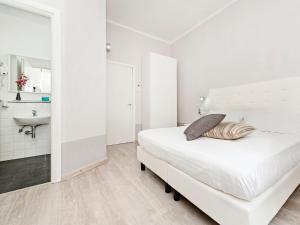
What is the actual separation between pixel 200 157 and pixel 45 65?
3322 millimetres

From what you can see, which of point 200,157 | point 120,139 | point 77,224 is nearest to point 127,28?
point 120,139

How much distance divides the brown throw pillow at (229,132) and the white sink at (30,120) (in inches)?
111

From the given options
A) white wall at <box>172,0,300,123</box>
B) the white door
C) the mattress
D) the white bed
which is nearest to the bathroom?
the white door

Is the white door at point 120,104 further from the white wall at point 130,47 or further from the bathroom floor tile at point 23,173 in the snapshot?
the bathroom floor tile at point 23,173

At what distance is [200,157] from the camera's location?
100 cm

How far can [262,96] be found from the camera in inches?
83.0

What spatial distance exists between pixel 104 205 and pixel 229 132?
144cm

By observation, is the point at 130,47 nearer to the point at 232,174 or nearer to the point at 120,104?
the point at 120,104

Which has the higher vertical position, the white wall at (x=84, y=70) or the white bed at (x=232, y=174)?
the white wall at (x=84, y=70)

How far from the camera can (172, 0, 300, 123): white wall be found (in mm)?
1917

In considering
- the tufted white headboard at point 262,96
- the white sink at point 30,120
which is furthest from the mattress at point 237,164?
the white sink at point 30,120

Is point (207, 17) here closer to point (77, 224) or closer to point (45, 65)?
point (45, 65)

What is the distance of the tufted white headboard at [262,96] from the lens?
181cm

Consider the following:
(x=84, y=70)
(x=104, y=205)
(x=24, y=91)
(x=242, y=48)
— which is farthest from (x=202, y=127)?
(x=24, y=91)
